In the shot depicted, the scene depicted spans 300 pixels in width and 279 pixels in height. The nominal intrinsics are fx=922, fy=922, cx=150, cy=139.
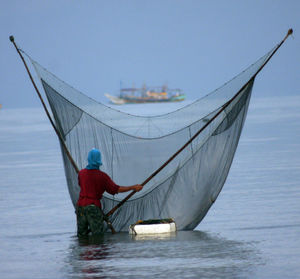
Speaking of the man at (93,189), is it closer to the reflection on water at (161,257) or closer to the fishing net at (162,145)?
the reflection on water at (161,257)

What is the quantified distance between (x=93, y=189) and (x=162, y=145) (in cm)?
133

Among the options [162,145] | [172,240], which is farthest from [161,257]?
[162,145]

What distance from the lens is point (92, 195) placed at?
10.4 m

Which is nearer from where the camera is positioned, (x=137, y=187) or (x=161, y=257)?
(x=161, y=257)

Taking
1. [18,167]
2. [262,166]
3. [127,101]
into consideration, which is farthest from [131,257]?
[127,101]

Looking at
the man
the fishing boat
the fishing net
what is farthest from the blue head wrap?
the fishing net

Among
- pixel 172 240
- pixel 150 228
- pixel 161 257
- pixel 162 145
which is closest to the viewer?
pixel 161 257

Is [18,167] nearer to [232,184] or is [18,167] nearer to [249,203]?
[232,184]

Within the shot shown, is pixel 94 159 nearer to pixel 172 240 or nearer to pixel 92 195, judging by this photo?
pixel 92 195

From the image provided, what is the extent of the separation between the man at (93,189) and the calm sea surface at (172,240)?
0.28 meters

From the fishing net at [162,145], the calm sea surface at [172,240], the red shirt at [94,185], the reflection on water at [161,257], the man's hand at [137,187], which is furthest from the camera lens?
the fishing net at [162,145]

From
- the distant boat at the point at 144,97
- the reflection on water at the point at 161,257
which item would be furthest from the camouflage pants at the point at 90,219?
the distant boat at the point at 144,97

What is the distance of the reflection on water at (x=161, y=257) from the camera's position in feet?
27.6

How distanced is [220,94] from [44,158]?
15180 millimetres
